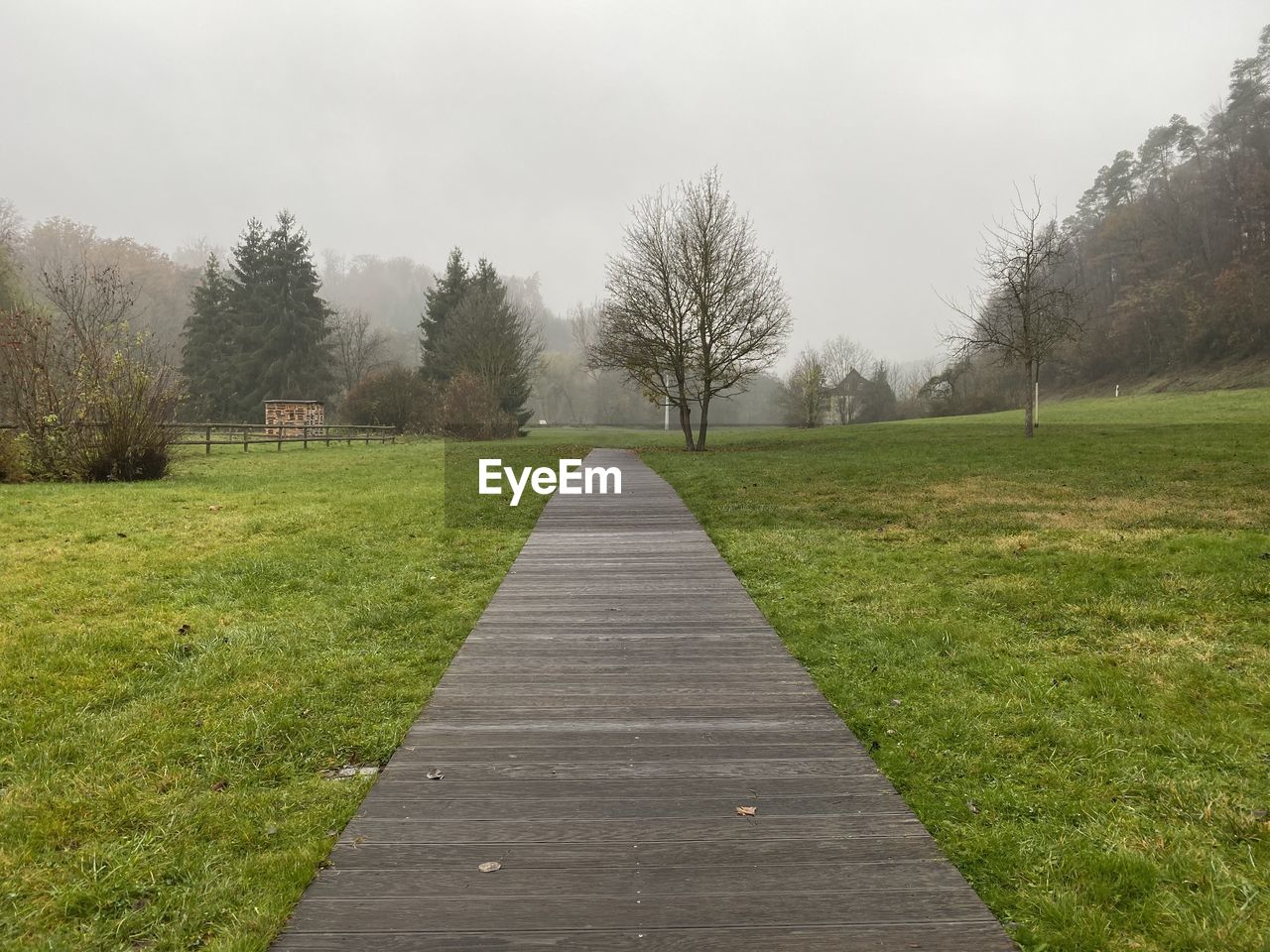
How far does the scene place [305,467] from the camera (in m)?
19.2

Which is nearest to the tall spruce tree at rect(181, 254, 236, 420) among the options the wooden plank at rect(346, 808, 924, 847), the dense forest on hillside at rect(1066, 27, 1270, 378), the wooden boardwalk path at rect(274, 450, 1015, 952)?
the wooden boardwalk path at rect(274, 450, 1015, 952)

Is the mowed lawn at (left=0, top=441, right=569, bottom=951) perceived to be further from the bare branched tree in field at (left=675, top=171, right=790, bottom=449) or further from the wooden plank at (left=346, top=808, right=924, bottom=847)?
the bare branched tree in field at (left=675, top=171, right=790, bottom=449)

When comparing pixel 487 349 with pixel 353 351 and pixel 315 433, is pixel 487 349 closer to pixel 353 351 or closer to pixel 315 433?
pixel 315 433

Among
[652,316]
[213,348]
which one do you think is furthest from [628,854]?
[213,348]

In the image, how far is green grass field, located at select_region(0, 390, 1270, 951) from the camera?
8.46 feet

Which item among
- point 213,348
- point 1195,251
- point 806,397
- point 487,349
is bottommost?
point 806,397

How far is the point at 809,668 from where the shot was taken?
189 inches

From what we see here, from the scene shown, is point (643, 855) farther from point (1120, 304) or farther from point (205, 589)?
point (1120, 304)


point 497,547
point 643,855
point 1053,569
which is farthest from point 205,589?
point 1053,569

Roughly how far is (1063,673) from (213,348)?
58213 millimetres

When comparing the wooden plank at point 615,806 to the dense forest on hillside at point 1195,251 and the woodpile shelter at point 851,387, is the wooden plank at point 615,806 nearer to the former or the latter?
the dense forest on hillside at point 1195,251

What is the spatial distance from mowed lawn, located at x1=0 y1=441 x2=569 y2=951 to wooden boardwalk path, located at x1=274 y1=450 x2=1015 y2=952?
300 millimetres

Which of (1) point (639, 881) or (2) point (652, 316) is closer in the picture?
(1) point (639, 881)

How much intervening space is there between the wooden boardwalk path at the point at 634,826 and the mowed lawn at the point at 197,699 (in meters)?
0.30
